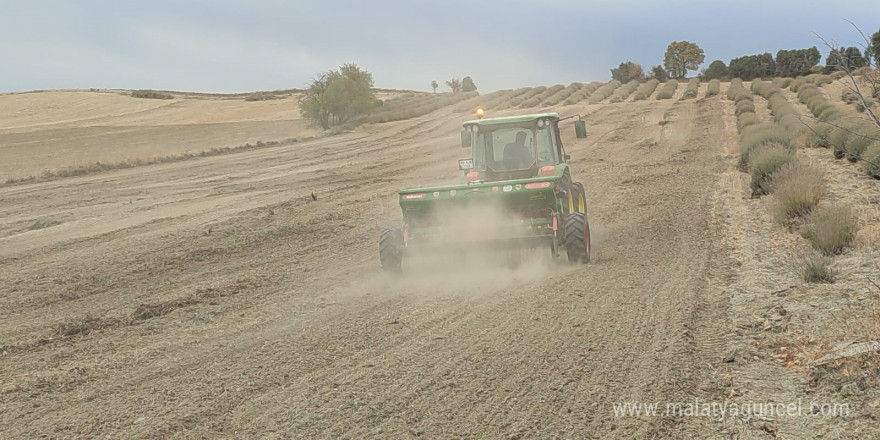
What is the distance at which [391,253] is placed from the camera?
28.6ft

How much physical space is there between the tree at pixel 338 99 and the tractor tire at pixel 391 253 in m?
33.3

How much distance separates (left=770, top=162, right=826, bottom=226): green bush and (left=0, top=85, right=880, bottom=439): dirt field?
17.3 inches

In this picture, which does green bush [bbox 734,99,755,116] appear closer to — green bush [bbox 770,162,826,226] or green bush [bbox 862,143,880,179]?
green bush [bbox 862,143,880,179]

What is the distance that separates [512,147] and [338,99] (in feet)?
106

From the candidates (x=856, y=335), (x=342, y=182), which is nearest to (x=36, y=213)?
(x=342, y=182)

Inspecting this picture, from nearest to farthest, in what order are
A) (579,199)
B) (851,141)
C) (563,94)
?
(579,199), (851,141), (563,94)

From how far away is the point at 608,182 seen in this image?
17.0 meters

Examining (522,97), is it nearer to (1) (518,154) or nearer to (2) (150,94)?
(2) (150,94)

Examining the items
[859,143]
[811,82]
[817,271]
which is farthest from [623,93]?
[817,271]

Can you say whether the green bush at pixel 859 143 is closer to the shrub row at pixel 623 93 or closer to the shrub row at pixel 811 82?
the shrub row at pixel 811 82

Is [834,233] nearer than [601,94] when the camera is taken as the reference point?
Yes

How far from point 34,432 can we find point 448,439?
2.75 meters

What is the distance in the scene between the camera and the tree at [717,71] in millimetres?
59931

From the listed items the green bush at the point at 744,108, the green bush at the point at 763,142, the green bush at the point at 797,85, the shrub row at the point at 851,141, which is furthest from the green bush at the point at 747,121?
the green bush at the point at 797,85
